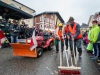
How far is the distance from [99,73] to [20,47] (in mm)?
3631

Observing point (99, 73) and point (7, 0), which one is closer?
point (99, 73)

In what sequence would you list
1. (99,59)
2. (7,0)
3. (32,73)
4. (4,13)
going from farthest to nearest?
(7,0)
(4,13)
(99,59)
(32,73)

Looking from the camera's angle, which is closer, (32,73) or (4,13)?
(32,73)

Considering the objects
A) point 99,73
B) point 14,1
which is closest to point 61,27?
point 99,73

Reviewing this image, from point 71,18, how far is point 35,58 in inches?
103

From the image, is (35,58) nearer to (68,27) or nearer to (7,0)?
(68,27)

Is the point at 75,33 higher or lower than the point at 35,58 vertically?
higher

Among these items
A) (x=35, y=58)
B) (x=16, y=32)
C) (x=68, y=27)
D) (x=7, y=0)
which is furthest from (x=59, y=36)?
(x=7, y=0)

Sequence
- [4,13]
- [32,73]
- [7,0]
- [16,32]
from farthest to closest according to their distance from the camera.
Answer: [7,0] → [4,13] → [16,32] → [32,73]

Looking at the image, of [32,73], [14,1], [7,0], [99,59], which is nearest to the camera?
[32,73]

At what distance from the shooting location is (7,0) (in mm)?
23219

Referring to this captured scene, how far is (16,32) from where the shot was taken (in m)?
8.80

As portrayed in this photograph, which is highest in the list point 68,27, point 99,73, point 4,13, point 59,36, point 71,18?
point 4,13

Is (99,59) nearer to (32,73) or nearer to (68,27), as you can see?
(68,27)
